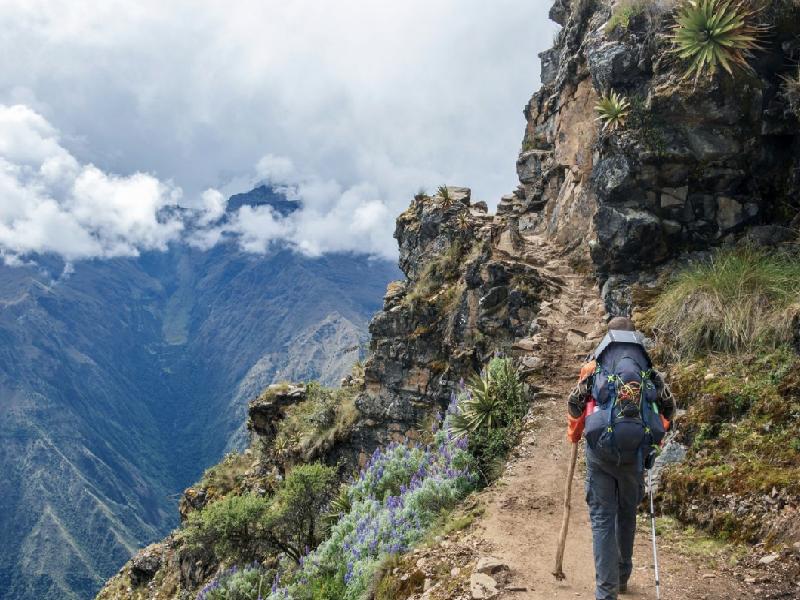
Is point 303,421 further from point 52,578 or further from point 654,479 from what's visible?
point 52,578

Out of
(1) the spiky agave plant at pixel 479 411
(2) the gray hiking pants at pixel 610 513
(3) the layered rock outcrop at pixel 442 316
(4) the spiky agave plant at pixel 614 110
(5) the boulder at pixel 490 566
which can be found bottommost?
(5) the boulder at pixel 490 566

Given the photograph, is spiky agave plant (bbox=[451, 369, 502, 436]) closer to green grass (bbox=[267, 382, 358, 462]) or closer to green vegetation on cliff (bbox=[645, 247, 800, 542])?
green vegetation on cliff (bbox=[645, 247, 800, 542])

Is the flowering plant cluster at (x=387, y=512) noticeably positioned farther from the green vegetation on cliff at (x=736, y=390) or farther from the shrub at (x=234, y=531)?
the shrub at (x=234, y=531)

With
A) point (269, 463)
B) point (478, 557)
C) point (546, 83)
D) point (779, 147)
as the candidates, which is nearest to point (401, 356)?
point (269, 463)

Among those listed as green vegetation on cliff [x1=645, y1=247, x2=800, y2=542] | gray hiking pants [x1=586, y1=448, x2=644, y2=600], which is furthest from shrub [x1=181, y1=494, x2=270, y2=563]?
gray hiking pants [x1=586, y1=448, x2=644, y2=600]

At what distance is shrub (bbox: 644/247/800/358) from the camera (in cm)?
878

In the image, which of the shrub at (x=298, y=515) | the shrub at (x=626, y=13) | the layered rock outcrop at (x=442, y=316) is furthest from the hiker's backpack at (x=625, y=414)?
the shrub at (x=298, y=515)

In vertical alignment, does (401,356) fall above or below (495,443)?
above

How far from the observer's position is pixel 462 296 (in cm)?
1742

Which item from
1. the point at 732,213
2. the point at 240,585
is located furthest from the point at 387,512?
the point at 732,213

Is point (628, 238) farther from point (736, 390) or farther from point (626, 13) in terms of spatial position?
point (736, 390)

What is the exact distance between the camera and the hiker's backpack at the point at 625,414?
5168 millimetres

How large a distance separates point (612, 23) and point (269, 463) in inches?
781

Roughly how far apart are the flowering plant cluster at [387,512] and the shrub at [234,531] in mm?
4708
